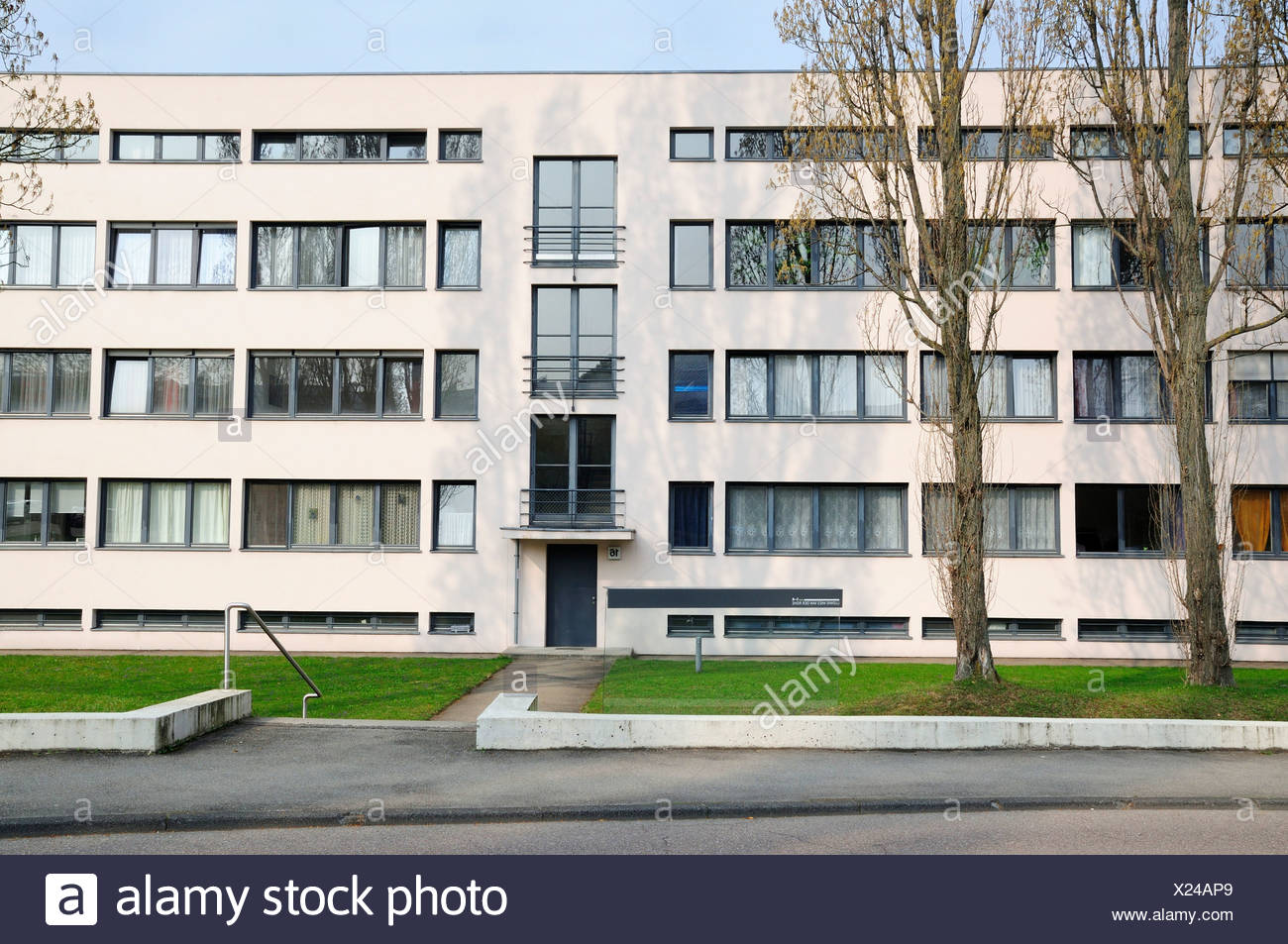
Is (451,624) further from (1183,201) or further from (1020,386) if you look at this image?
(1183,201)

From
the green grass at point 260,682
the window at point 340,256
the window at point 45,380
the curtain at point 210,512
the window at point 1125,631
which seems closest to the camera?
the green grass at point 260,682

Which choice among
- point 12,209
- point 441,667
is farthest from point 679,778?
point 12,209

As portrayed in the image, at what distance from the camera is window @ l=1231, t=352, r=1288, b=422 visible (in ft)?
83.5

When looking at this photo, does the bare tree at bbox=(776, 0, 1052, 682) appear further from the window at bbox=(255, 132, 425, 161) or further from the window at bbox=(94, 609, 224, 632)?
the window at bbox=(94, 609, 224, 632)

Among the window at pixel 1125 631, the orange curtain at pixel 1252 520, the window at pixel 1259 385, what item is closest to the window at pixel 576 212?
the window at pixel 1125 631

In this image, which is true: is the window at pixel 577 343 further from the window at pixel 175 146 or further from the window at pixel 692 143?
the window at pixel 175 146

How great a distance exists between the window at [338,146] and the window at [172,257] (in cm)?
203

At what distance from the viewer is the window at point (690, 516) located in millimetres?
25938

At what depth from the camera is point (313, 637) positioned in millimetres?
25594

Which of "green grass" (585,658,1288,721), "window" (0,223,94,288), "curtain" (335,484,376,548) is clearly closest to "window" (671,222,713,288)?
"curtain" (335,484,376,548)

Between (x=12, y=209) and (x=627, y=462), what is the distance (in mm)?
15490

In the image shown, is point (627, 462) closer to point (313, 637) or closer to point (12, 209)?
point (313, 637)

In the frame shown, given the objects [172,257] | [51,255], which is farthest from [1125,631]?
[51,255]

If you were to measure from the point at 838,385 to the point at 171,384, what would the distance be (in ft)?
49.1
